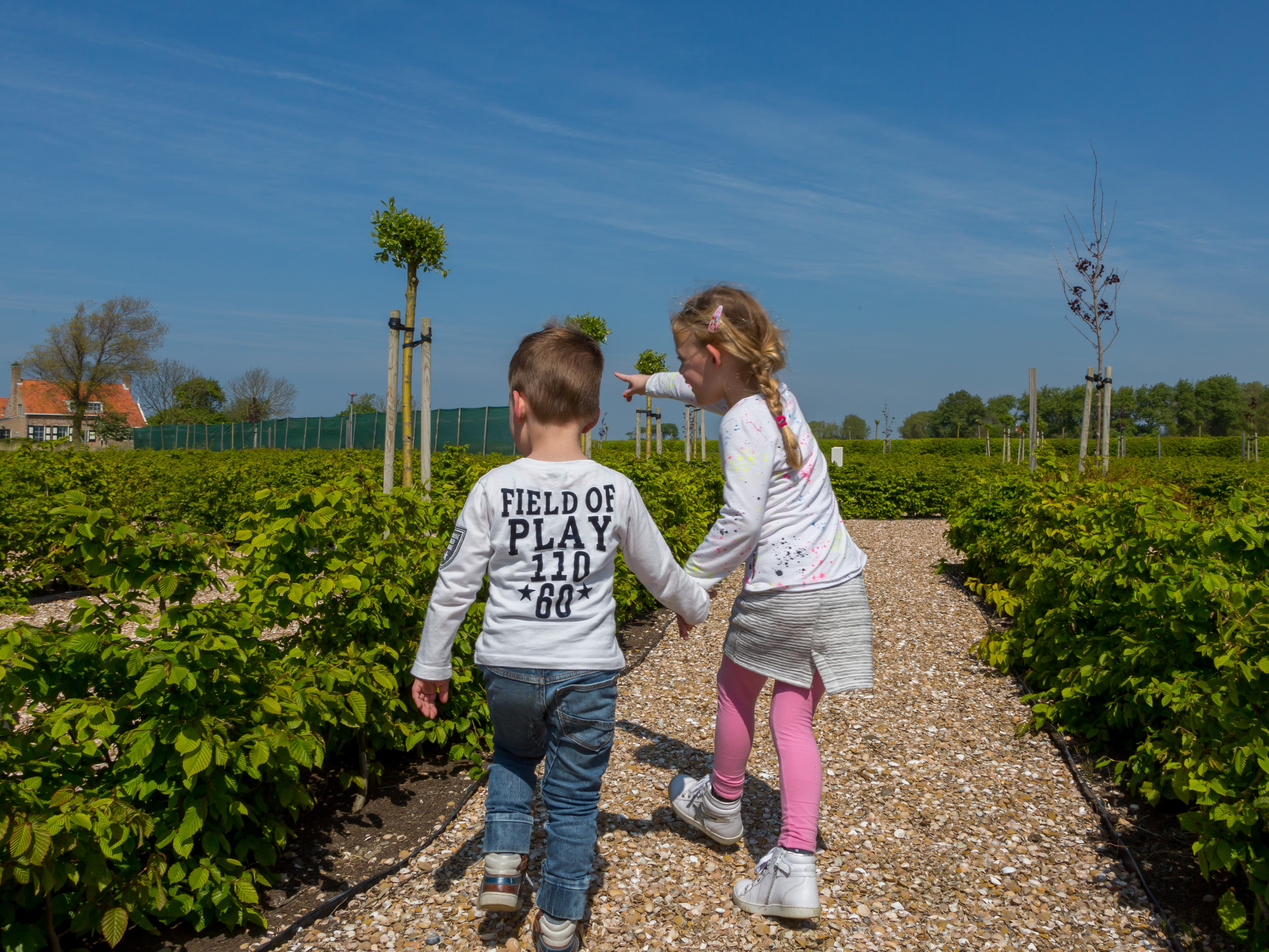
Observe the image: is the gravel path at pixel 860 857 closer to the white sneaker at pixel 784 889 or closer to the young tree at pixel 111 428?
the white sneaker at pixel 784 889

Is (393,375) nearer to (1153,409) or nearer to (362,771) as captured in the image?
(362,771)

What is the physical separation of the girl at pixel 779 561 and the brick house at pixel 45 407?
3915 cm

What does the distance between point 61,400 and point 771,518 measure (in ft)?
165

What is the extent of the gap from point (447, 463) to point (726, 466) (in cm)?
348

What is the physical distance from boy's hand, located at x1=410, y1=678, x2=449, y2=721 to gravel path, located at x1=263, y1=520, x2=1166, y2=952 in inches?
27.6

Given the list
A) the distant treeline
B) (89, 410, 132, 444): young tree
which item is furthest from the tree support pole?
the distant treeline

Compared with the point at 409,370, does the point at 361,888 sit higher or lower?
lower

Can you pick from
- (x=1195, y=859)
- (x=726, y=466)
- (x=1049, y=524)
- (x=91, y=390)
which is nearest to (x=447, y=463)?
(x=726, y=466)

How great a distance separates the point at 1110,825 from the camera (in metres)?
2.98

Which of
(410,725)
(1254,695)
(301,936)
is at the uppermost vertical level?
(1254,695)

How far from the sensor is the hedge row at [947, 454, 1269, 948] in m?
2.14

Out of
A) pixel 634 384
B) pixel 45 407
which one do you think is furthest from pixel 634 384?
pixel 45 407

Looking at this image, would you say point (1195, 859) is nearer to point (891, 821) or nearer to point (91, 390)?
point (891, 821)

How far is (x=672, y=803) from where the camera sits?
9.44 ft
